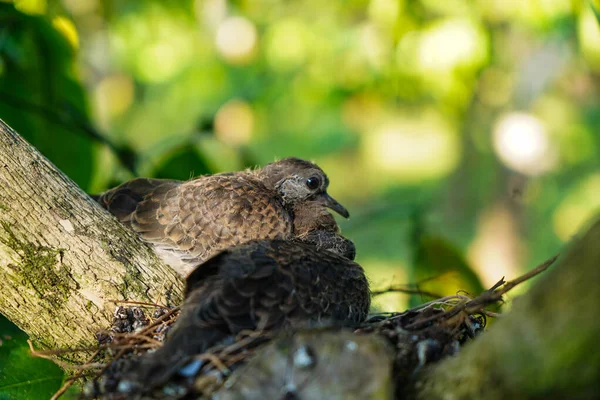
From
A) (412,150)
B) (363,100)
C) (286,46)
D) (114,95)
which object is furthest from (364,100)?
(412,150)

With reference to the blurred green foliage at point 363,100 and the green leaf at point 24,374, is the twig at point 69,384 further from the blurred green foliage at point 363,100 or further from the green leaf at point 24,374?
the blurred green foliage at point 363,100

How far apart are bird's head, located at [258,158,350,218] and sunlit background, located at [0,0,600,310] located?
690 millimetres

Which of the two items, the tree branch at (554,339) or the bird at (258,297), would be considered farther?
the bird at (258,297)

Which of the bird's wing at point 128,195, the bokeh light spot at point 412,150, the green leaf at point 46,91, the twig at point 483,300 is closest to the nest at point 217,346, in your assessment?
the twig at point 483,300

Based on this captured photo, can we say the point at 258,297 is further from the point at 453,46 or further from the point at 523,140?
the point at 523,140

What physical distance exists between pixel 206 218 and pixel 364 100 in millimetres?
4979

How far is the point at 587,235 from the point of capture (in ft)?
5.48

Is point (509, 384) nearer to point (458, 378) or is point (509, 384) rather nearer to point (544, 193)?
point (458, 378)

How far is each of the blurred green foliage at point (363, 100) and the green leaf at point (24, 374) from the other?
1.73 meters

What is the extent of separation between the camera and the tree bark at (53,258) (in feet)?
8.84

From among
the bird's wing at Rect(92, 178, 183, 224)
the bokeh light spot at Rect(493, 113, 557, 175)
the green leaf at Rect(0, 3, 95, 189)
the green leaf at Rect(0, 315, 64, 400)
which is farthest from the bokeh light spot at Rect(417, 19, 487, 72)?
the green leaf at Rect(0, 315, 64, 400)

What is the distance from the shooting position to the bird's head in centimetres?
412

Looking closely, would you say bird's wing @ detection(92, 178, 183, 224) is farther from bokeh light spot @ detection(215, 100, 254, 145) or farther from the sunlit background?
bokeh light spot @ detection(215, 100, 254, 145)

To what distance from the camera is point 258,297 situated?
8.58 feet
